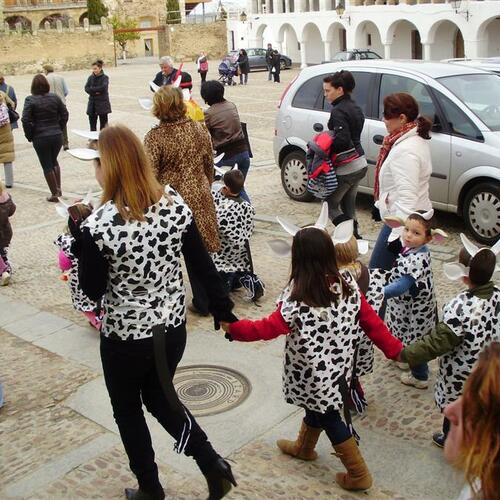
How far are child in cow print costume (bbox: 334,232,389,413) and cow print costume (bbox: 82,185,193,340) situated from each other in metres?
0.90

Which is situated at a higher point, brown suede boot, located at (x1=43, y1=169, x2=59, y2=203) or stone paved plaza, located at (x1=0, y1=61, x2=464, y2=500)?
brown suede boot, located at (x1=43, y1=169, x2=59, y2=203)

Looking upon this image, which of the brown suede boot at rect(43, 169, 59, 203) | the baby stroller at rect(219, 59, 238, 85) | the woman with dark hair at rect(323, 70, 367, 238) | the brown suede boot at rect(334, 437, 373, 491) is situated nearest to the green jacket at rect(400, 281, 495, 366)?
the brown suede boot at rect(334, 437, 373, 491)

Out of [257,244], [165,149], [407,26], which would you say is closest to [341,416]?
[165,149]

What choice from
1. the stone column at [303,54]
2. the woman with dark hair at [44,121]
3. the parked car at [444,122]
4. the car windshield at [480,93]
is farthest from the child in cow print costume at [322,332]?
the stone column at [303,54]

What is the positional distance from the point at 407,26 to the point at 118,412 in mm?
42262

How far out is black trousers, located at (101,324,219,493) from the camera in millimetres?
3570

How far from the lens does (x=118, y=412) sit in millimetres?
3729

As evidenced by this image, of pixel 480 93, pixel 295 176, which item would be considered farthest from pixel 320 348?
pixel 295 176

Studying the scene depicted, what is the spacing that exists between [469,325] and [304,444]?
3.58 ft

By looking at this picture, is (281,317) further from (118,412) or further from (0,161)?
(0,161)

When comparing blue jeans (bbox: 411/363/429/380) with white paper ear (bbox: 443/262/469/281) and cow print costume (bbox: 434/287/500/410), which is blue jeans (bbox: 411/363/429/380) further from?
white paper ear (bbox: 443/262/469/281)

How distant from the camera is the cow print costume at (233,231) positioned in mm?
6691

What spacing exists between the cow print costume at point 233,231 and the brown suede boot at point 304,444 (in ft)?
8.64

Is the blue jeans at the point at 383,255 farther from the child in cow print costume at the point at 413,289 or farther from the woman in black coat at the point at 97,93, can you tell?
the woman in black coat at the point at 97,93
